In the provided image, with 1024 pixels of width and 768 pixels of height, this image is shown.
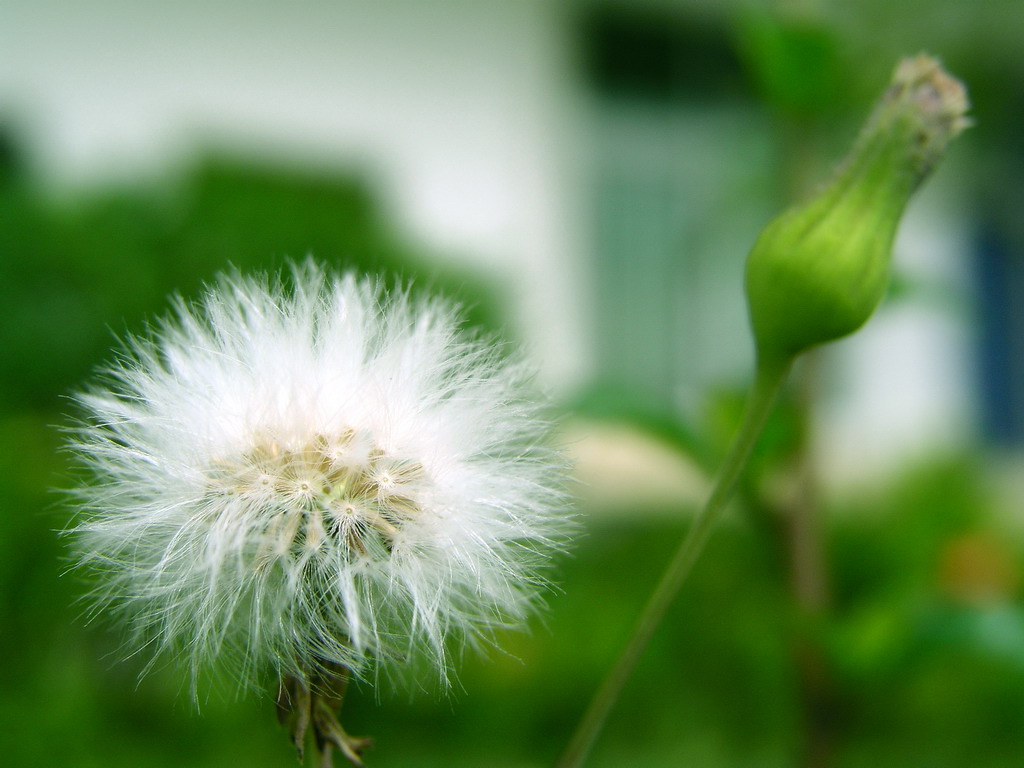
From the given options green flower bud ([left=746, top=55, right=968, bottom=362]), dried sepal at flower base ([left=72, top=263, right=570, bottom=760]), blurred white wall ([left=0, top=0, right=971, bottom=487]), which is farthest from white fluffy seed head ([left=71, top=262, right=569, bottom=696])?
blurred white wall ([left=0, top=0, right=971, bottom=487])

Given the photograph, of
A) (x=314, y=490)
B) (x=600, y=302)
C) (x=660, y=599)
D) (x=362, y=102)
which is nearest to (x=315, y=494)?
(x=314, y=490)

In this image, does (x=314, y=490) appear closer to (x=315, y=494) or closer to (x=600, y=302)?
(x=315, y=494)

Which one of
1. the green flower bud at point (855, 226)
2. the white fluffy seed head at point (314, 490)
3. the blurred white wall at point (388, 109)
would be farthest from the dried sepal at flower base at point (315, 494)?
the blurred white wall at point (388, 109)

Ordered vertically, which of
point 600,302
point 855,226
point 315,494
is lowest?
point 600,302

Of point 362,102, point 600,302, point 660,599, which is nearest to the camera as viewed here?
point 660,599

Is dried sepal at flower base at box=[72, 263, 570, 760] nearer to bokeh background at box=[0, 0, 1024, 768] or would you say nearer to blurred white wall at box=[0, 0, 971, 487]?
bokeh background at box=[0, 0, 1024, 768]

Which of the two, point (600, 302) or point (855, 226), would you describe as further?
point (600, 302)

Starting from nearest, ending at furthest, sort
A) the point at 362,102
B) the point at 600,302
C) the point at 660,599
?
the point at 660,599, the point at 362,102, the point at 600,302
